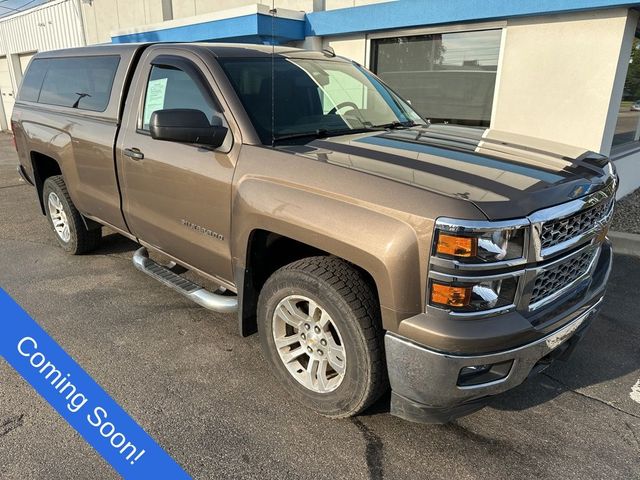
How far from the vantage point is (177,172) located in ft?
10.2

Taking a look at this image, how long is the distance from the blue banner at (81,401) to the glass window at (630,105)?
22.7ft

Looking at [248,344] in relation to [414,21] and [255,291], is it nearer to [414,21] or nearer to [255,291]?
[255,291]

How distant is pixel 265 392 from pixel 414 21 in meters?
6.11

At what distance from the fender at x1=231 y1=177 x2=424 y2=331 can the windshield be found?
42cm

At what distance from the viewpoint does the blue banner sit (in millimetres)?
2314

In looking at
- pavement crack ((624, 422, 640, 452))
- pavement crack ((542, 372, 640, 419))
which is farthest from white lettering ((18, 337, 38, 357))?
pavement crack ((624, 422, 640, 452))

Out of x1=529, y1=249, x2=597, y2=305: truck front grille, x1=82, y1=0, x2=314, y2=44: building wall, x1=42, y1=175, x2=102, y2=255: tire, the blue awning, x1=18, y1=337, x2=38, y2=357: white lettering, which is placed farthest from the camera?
x1=82, y1=0, x2=314, y2=44: building wall

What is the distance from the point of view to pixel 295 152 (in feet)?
8.44

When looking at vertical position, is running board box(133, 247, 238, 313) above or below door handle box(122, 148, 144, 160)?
below

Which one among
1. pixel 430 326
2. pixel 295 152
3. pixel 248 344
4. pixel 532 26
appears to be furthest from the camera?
pixel 532 26

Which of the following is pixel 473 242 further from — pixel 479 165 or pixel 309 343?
pixel 309 343

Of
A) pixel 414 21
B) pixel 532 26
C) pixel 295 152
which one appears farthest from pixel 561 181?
pixel 414 21

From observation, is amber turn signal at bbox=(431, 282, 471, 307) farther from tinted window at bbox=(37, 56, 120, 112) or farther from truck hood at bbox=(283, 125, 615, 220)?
tinted window at bbox=(37, 56, 120, 112)

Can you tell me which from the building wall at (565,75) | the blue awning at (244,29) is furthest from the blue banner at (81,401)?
the building wall at (565,75)
